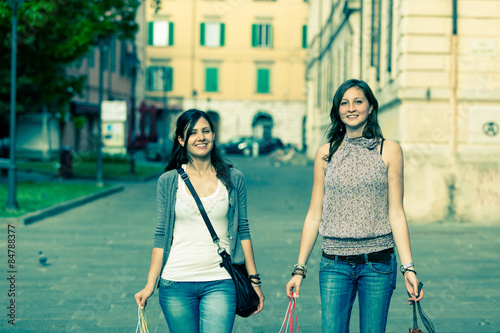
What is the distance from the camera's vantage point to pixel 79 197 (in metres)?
14.5

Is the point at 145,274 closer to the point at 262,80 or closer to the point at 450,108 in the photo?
the point at 450,108

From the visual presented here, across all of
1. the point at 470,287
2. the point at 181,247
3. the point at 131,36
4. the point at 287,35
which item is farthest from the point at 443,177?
the point at 287,35

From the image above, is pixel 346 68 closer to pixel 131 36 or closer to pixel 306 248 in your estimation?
pixel 131 36

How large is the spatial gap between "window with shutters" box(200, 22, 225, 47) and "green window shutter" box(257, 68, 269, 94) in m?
3.83

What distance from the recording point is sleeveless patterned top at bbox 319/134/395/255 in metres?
3.14

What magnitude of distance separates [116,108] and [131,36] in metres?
3.16

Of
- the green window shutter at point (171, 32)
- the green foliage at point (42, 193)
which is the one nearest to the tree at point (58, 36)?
the green foliage at point (42, 193)

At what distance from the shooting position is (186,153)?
3344mm

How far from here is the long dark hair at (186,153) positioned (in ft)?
10.7

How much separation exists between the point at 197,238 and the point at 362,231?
2.64 feet

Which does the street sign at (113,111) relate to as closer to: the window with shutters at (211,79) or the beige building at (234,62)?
the beige building at (234,62)

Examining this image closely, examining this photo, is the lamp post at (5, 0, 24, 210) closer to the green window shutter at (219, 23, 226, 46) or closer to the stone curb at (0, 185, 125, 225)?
the stone curb at (0, 185, 125, 225)

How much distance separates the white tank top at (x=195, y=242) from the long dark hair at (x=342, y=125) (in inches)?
25.3

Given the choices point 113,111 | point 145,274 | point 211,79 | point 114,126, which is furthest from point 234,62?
point 145,274
